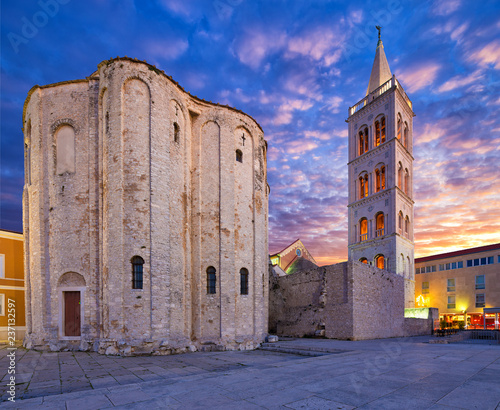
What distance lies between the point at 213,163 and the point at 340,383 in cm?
1425

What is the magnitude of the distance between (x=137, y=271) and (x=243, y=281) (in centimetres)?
676

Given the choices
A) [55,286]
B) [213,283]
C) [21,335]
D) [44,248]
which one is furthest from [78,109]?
[21,335]

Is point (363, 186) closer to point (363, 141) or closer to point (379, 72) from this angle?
point (363, 141)

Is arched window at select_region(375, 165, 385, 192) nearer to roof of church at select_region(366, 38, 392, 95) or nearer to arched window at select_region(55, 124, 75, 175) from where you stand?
roof of church at select_region(366, 38, 392, 95)

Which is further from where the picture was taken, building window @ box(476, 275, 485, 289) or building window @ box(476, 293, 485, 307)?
building window @ box(476, 275, 485, 289)

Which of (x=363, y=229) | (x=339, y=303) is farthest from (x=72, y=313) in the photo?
(x=363, y=229)

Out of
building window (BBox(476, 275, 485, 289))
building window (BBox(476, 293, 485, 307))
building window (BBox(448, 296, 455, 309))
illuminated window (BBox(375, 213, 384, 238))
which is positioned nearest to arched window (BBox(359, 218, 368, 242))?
illuminated window (BBox(375, 213, 384, 238))

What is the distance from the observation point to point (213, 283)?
18156 mm

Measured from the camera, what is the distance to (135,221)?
15008 mm

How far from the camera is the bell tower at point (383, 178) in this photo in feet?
116

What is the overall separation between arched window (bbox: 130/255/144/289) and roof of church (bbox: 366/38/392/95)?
38.3 meters

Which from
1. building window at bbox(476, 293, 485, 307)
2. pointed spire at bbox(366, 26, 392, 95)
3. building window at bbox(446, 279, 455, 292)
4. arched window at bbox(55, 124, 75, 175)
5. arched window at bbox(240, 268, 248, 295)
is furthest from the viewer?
building window at bbox(446, 279, 455, 292)

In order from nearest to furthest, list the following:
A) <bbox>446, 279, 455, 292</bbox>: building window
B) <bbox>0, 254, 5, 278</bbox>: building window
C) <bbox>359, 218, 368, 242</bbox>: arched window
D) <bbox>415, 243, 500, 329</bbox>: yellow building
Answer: <bbox>0, 254, 5, 278</bbox>: building window → <bbox>359, 218, 368, 242</bbox>: arched window → <bbox>415, 243, 500, 329</bbox>: yellow building → <bbox>446, 279, 455, 292</bbox>: building window

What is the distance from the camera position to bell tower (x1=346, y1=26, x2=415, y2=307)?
116ft
